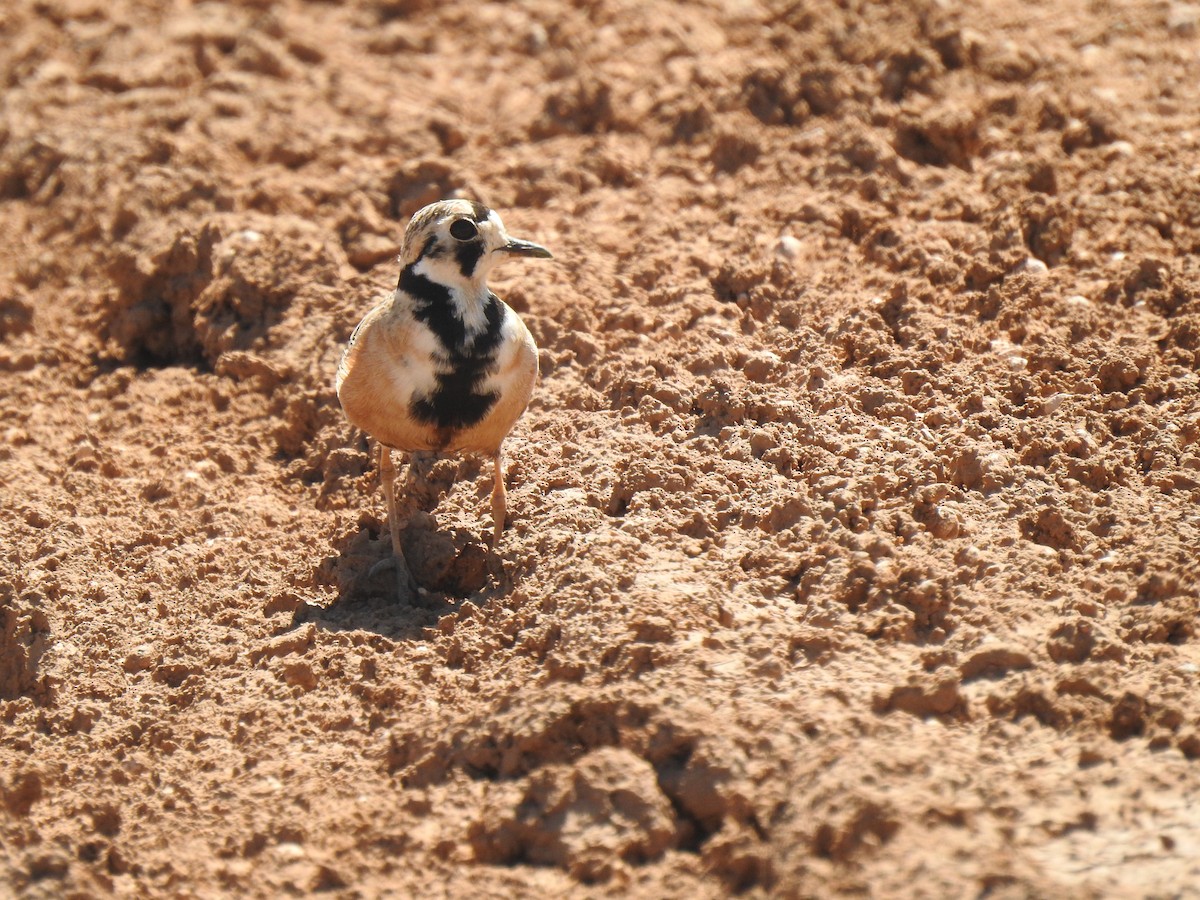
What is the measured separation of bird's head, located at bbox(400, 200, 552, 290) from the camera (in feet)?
18.5

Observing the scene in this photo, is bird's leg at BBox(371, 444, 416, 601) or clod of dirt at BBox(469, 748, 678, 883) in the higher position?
bird's leg at BBox(371, 444, 416, 601)

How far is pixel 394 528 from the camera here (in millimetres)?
5652

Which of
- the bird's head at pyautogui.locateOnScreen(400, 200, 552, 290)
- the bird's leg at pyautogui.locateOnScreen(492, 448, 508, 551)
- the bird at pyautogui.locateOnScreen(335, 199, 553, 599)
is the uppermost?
the bird's head at pyautogui.locateOnScreen(400, 200, 552, 290)

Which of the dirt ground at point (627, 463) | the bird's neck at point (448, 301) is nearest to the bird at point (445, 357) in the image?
the bird's neck at point (448, 301)

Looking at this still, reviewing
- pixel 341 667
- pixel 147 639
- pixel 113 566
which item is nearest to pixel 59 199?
pixel 113 566

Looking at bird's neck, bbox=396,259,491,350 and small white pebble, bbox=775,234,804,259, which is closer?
bird's neck, bbox=396,259,491,350

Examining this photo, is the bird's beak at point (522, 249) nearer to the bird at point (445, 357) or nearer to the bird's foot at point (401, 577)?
the bird at point (445, 357)

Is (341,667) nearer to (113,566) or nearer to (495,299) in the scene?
(113,566)

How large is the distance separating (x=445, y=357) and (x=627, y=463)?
0.91 meters

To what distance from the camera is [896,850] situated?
3857 millimetres

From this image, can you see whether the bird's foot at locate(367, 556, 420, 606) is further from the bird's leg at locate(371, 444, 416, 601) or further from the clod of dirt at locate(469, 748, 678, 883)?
the clod of dirt at locate(469, 748, 678, 883)

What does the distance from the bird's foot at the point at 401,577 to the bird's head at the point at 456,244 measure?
1.22 metres

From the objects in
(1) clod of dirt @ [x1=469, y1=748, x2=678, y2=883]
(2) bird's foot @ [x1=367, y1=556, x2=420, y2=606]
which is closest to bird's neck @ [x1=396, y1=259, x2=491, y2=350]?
(2) bird's foot @ [x1=367, y1=556, x2=420, y2=606]

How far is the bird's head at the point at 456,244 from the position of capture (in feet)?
18.5
